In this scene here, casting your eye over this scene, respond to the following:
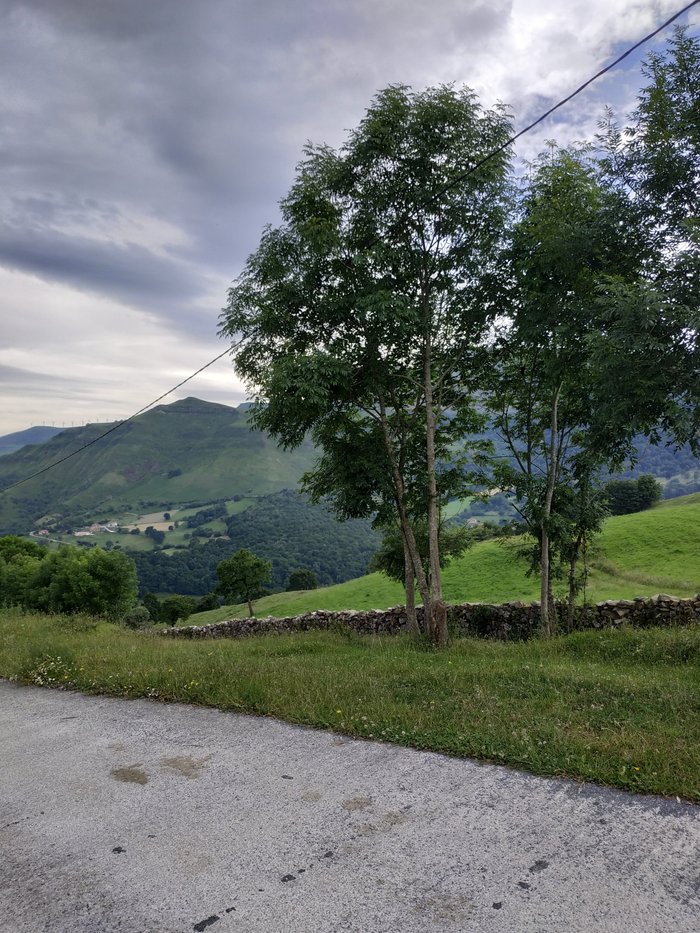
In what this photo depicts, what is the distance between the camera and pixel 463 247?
13.6m

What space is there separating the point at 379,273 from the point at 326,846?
12.5 m

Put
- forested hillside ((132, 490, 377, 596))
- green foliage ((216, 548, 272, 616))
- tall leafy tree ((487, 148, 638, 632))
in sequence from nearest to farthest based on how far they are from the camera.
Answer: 1. tall leafy tree ((487, 148, 638, 632))
2. green foliage ((216, 548, 272, 616))
3. forested hillside ((132, 490, 377, 596))

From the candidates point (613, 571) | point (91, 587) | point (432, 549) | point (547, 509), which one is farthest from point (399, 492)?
point (91, 587)

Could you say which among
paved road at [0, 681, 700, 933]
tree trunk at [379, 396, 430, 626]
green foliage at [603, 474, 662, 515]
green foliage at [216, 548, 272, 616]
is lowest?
green foliage at [216, 548, 272, 616]

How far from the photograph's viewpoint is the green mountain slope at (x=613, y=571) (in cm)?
3125

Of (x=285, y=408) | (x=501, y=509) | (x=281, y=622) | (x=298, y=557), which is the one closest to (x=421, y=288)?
(x=285, y=408)

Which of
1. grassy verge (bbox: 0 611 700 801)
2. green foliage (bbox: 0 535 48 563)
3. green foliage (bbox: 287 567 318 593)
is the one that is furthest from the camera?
green foliage (bbox: 287 567 318 593)

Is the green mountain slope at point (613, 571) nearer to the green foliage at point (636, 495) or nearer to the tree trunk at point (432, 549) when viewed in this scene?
the tree trunk at point (432, 549)

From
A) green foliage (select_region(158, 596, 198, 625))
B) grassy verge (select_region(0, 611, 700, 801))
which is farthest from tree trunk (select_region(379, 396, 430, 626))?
green foliage (select_region(158, 596, 198, 625))

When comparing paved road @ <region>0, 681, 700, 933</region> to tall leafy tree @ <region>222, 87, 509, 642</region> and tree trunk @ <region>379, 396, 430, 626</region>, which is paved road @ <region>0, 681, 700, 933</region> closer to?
tall leafy tree @ <region>222, 87, 509, 642</region>

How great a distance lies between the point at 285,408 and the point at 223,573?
47.5 meters

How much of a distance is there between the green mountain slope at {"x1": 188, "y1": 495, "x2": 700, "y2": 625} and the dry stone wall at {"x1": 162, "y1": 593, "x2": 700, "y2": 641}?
17.0 feet

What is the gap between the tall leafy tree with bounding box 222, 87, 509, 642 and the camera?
12.7 meters

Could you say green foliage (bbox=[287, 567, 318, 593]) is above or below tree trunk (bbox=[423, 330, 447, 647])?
below
